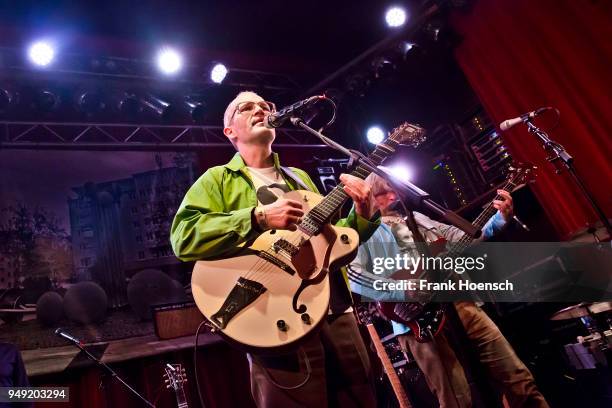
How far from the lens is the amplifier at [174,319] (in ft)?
16.9

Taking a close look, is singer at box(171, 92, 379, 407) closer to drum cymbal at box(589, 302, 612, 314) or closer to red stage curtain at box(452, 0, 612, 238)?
drum cymbal at box(589, 302, 612, 314)

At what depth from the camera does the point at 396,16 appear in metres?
6.27

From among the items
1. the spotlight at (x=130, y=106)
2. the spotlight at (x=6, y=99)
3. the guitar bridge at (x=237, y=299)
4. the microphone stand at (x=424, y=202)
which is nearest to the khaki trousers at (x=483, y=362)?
the microphone stand at (x=424, y=202)

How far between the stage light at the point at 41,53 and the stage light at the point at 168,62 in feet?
4.17

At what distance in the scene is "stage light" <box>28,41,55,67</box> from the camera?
5219mm

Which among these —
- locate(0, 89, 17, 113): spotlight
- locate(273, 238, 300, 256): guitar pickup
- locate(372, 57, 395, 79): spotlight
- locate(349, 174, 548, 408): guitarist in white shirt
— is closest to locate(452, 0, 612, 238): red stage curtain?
locate(372, 57, 395, 79): spotlight

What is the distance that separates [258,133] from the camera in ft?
8.58

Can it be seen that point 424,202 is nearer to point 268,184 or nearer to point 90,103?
point 268,184

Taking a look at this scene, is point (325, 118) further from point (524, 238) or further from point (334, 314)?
point (334, 314)

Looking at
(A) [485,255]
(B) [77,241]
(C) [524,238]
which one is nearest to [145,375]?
(B) [77,241]

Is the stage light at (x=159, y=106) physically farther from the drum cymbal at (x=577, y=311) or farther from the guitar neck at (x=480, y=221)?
the drum cymbal at (x=577, y=311)

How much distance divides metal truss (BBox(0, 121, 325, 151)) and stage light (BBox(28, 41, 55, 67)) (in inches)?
31.0

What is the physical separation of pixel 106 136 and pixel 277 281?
5073mm

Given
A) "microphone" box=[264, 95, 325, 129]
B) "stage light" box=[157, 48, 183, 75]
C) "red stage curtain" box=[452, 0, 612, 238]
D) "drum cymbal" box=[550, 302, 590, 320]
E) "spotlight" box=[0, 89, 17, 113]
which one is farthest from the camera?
"stage light" box=[157, 48, 183, 75]
